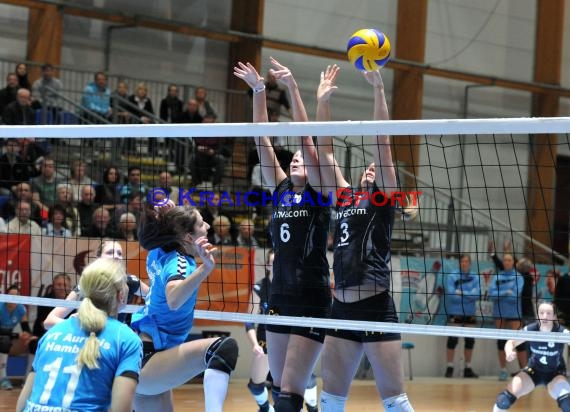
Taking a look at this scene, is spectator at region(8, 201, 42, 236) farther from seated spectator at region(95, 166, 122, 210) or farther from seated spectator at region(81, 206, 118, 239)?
seated spectator at region(95, 166, 122, 210)

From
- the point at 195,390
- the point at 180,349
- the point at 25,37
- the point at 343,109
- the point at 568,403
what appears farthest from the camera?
the point at 343,109

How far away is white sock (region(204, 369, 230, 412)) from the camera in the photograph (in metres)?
5.64

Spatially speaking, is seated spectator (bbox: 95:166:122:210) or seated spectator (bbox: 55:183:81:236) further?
seated spectator (bbox: 95:166:122:210)

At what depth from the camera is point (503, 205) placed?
22375 mm

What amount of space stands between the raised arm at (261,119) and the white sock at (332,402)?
1499mm

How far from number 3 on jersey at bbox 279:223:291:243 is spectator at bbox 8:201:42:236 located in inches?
242

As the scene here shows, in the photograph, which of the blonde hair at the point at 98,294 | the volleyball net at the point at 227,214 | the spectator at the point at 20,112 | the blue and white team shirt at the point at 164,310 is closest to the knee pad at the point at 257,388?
the volleyball net at the point at 227,214

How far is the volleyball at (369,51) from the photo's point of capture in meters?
6.55

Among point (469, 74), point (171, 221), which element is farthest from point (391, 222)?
point (469, 74)

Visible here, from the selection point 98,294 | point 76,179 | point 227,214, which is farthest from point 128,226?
point 98,294

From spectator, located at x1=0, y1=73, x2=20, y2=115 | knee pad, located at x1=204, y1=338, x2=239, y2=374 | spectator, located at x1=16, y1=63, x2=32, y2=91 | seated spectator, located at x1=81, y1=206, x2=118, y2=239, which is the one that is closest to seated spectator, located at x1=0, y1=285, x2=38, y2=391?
seated spectator, located at x1=81, y1=206, x2=118, y2=239

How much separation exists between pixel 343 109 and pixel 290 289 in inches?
585

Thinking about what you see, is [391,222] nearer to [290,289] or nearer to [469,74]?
[290,289]

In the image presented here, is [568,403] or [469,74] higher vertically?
[469,74]
